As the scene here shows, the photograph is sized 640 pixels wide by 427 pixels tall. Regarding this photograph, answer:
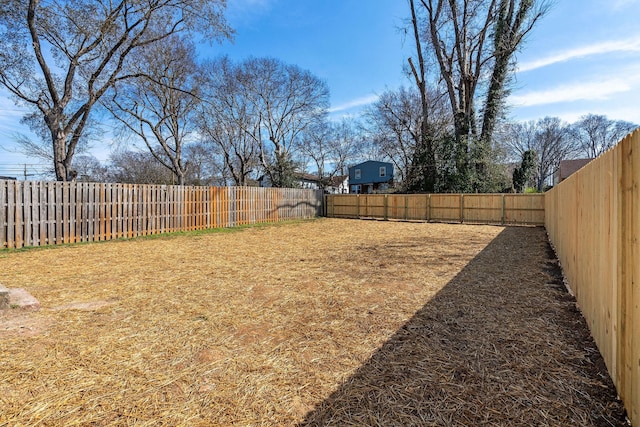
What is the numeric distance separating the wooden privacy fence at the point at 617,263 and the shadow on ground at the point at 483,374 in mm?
175

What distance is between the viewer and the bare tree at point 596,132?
3600 cm

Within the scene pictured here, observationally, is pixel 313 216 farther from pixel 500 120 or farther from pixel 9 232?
pixel 9 232

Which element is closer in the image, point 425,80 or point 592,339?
point 592,339

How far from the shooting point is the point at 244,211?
13.8 meters

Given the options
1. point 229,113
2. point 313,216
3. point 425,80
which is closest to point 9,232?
point 313,216

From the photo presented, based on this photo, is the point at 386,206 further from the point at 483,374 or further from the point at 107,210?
the point at 483,374

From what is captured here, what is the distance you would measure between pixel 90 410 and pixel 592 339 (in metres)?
3.49

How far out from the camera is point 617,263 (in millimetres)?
1766

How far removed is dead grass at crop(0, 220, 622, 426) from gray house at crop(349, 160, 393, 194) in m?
29.0

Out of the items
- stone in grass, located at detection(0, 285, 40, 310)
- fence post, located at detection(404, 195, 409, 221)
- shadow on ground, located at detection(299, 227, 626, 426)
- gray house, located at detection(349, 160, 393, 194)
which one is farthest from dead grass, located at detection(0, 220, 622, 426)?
gray house, located at detection(349, 160, 393, 194)

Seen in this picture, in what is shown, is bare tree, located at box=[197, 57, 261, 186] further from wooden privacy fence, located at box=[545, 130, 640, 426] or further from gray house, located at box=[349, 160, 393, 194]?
wooden privacy fence, located at box=[545, 130, 640, 426]

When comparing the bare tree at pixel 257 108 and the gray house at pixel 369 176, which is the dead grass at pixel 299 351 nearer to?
the bare tree at pixel 257 108

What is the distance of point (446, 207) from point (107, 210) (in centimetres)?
1354

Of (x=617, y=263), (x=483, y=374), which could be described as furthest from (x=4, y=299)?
(x=617, y=263)
